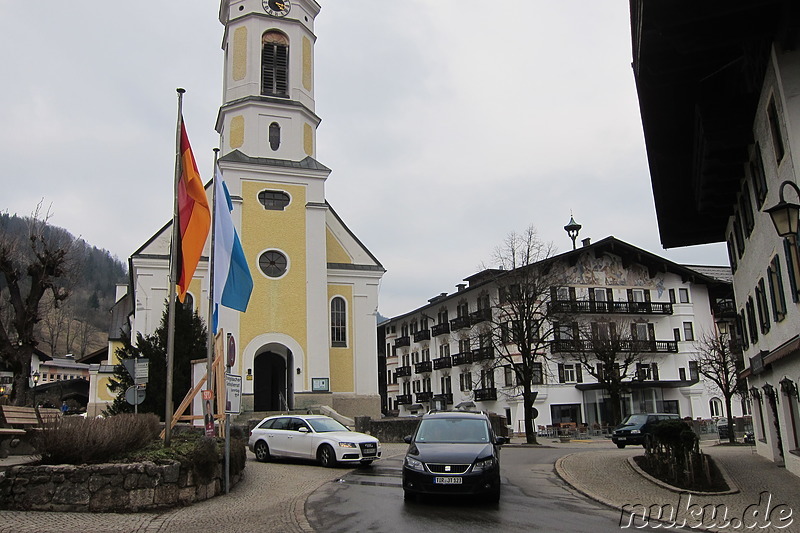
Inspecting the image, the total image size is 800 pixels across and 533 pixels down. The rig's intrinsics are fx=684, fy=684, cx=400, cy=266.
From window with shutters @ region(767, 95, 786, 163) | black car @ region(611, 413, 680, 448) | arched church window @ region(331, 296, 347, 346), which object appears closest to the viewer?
window with shutters @ region(767, 95, 786, 163)

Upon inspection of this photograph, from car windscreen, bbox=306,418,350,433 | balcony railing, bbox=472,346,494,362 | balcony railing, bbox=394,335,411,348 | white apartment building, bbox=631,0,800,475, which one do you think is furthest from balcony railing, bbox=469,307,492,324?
car windscreen, bbox=306,418,350,433

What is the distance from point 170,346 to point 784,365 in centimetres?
1273

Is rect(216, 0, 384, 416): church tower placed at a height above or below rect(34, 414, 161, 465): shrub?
above

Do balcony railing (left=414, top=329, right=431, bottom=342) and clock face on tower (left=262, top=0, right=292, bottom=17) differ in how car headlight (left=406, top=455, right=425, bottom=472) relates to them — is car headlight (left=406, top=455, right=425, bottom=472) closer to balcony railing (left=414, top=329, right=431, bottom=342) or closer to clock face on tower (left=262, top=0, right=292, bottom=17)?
clock face on tower (left=262, top=0, right=292, bottom=17)

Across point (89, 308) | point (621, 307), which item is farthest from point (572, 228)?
point (89, 308)

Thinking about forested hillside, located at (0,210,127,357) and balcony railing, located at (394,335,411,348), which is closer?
balcony railing, located at (394,335,411,348)

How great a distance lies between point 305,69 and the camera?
37.3 metres

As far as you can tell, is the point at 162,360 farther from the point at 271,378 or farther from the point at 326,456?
the point at 271,378

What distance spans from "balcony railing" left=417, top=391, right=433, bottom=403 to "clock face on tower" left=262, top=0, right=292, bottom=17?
3657 centimetres

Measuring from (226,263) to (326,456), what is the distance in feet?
20.5

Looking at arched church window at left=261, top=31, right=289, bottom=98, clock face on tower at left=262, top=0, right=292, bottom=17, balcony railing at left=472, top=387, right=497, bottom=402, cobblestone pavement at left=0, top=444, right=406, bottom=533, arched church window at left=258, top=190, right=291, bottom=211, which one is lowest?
cobblestone pavement at left=0, top=444, right=406, bottom=533

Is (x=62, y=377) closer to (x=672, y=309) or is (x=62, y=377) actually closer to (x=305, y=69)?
(x=305, y=69)

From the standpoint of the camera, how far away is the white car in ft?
58.3

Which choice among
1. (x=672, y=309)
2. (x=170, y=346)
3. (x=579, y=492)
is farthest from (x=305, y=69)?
(x=672, y=309)
